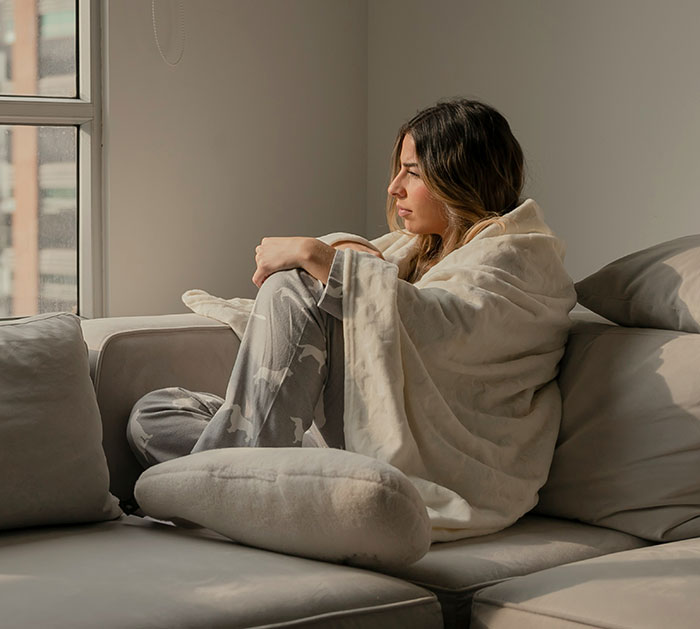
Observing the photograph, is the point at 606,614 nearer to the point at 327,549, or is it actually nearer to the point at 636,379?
the point at 327,549

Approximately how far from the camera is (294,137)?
3.43 metres

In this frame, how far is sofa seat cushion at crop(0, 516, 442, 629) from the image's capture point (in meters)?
1.30

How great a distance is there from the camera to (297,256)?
1913 millimetres

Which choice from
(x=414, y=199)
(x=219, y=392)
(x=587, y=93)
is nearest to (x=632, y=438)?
(x=414, y=199)

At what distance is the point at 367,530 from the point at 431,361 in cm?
50

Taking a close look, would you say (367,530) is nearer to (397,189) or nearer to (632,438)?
(632,438)

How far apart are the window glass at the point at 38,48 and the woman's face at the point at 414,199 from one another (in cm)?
116

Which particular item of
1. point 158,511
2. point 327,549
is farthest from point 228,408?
point 327,549

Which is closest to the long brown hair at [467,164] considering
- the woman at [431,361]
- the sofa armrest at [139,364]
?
the woman at [431,361]

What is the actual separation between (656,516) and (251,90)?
6.33ft

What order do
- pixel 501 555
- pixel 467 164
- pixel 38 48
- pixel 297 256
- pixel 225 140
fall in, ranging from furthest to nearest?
pixel 225 140 < pixel 38 48 < pixel 467 164 < pixel 297 256 < pixel 501 555

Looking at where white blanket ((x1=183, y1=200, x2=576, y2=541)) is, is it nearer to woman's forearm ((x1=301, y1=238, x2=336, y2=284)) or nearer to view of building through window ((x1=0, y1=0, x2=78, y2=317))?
woman's forearm ((x1=301, y1=238, x2=336, y2=284))

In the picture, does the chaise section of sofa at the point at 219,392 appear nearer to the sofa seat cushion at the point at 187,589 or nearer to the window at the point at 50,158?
the sofa seat cushion at the point at 187,589

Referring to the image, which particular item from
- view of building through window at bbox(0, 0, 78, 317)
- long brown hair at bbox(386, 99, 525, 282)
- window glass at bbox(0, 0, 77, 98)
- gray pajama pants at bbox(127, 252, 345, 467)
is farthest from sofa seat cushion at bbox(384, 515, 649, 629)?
window glass at bbox(0, 0, 77, 98)
